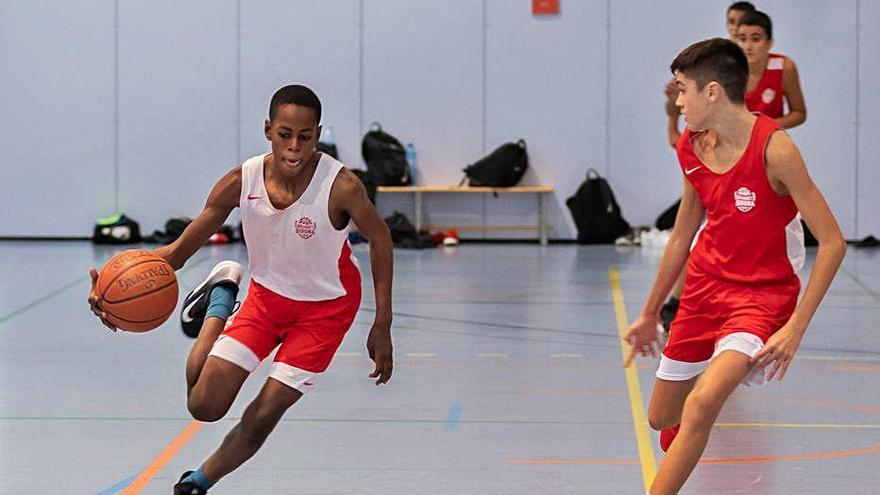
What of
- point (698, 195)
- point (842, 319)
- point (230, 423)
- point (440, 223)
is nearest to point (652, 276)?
point (842, 319)

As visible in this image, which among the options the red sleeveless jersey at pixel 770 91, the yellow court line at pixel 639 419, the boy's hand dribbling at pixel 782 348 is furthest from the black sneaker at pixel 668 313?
the boy's hand dribbling at pixel 782 348

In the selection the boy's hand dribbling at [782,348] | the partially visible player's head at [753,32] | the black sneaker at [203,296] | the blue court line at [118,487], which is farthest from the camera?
the partially visible player's head at [753,32]

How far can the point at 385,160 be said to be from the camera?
1513 centimetres

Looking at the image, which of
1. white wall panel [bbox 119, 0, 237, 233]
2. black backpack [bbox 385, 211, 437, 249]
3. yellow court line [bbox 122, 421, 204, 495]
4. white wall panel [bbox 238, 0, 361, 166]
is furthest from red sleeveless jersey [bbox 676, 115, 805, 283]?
white wall panel [bbox 119, 0, 237, 233]

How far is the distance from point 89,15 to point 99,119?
3.63 ft

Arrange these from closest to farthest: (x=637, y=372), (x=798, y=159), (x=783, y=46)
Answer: (x=798, y=159) → (x=637, y=372) → (x=783, y=46)

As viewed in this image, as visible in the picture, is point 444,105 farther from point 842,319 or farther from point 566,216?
point 842,319

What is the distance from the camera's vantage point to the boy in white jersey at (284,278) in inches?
179

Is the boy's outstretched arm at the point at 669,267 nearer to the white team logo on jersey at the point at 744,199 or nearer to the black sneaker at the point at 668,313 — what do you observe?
the white team logo on jersey at the point at 744,199

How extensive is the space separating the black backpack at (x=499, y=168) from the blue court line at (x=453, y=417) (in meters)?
8.66

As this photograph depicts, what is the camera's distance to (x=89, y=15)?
1548 cm

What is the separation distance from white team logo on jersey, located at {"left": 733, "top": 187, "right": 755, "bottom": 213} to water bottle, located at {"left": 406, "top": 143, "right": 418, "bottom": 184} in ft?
36.6

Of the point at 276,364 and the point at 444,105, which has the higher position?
the point at 444,105

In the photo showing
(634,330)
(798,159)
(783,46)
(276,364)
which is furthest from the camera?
(783,46)
